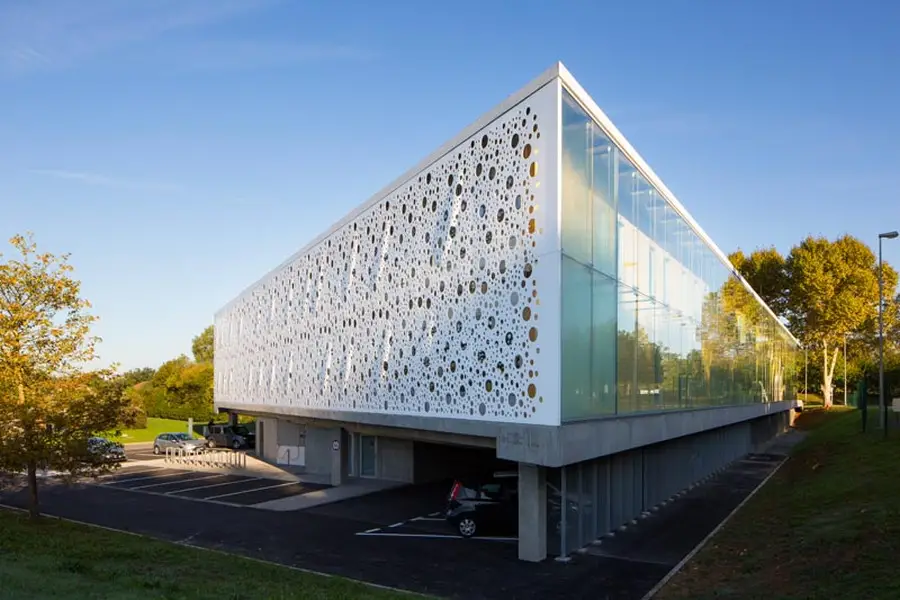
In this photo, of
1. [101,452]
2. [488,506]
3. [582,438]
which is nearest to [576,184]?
[582,438]

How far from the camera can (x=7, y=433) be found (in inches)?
677

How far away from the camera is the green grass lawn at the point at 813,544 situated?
1144 centimetres

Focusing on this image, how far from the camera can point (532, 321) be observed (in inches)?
613

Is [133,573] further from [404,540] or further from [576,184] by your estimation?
[576,184]

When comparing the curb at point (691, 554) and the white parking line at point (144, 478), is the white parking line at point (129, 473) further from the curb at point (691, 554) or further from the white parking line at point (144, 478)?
the curb at point (691, 554)

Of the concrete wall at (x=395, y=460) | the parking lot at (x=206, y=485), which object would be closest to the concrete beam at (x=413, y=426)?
the concrete wall at (x=395, y=460)

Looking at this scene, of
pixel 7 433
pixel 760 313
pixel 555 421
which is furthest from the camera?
pixel 760 313

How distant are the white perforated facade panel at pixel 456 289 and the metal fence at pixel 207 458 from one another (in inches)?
401

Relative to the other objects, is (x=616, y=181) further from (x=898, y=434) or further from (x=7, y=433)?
(x=898, y=434)

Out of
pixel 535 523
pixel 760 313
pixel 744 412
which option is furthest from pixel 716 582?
pixel 760 313

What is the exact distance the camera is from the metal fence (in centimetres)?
3625

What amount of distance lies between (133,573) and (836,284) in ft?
215

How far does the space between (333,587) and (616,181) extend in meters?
11.8

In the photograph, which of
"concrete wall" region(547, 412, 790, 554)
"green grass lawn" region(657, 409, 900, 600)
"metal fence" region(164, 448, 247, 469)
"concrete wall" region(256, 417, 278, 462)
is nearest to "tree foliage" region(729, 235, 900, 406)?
"concrete wall" region(547, 412, 790, 554)
